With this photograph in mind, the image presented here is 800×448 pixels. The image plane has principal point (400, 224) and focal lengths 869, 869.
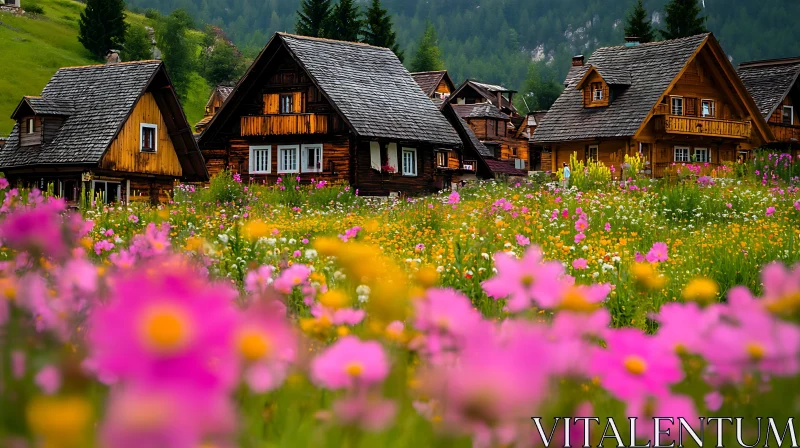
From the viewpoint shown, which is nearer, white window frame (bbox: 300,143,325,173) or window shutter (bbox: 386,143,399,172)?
white window frame (bbox: 300,143,325,173)

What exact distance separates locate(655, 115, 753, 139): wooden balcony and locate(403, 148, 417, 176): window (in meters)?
9.35

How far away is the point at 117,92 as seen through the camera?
27.4 metres

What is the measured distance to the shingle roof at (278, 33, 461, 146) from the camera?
91.9ft

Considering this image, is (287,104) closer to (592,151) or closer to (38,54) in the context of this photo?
(592,151)

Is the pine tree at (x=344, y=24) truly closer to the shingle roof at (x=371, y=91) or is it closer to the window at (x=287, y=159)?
the shingle roof at (x=371, y=91)

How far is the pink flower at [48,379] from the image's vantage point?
1216 mm

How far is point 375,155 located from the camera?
29.6 meters

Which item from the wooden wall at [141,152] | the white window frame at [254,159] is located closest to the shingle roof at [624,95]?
the white window frame at [254,159]

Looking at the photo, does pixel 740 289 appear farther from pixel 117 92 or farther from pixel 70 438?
pixel 117 92

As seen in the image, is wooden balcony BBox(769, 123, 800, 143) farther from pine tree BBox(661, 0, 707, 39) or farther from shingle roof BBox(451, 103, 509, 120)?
shingle roof BBox(451, 103, 509, 120)

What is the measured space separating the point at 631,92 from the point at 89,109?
64.4 feet

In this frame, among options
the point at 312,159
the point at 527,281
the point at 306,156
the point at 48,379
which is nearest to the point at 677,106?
the point at 312,159

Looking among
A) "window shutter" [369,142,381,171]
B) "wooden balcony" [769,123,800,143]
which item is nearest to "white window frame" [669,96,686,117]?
"wooden balcony" [769,123,800,143]

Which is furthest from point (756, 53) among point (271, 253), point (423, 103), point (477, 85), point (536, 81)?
point (271, 253)
